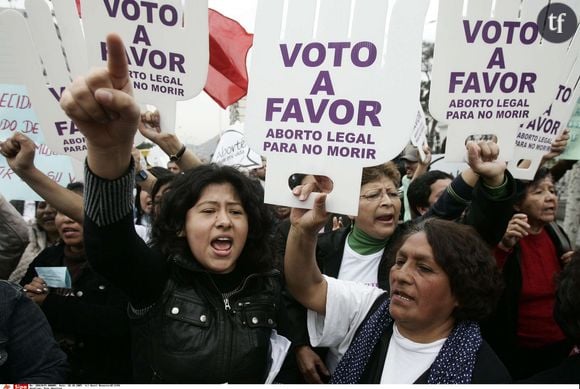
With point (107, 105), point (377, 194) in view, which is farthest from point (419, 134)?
point (107, 105)

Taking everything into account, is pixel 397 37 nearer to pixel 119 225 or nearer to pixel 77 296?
pixel 119 225

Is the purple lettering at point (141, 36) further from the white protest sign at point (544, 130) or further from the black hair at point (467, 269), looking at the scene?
the white protest sign at point (544, 130)

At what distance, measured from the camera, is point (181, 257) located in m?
2.00

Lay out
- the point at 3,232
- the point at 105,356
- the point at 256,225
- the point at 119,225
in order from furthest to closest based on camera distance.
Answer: the point at 3,232, the point at 105,356, the point at 256,225, the point at 119,225

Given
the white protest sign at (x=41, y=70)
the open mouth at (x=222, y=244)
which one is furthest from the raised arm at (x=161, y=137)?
the open mouth at (x=222, y=244)

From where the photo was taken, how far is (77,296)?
261 centimetres

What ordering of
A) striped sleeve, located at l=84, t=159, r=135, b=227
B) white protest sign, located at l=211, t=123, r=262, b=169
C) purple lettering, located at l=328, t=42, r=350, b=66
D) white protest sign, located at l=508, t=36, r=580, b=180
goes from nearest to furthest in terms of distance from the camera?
striped sleeve, located at l=84, t=159, r=135, b=227 < purple lettering, located at l=328, t=42, r=350, b=66 < white protest sign, located at l=508, t=36, r=580, b=180 < white protest sign, located at l=211, t=123, r=262, b=169

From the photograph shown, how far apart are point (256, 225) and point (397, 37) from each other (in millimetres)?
893

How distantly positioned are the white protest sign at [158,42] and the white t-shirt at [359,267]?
1.12m

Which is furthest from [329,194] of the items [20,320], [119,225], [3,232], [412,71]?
[3,232]

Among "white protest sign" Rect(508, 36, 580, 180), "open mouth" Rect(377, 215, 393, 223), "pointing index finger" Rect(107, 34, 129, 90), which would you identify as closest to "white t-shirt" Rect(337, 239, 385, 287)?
"open mouth" Rect(377, 215, 393, 223)

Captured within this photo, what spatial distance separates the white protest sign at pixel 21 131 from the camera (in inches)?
129

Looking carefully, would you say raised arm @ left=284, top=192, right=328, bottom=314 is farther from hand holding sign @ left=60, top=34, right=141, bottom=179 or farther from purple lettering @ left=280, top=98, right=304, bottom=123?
hand holding sign @ left=60, top=34, right=141, bottom=179

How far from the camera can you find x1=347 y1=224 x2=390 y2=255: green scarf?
2881 mm
